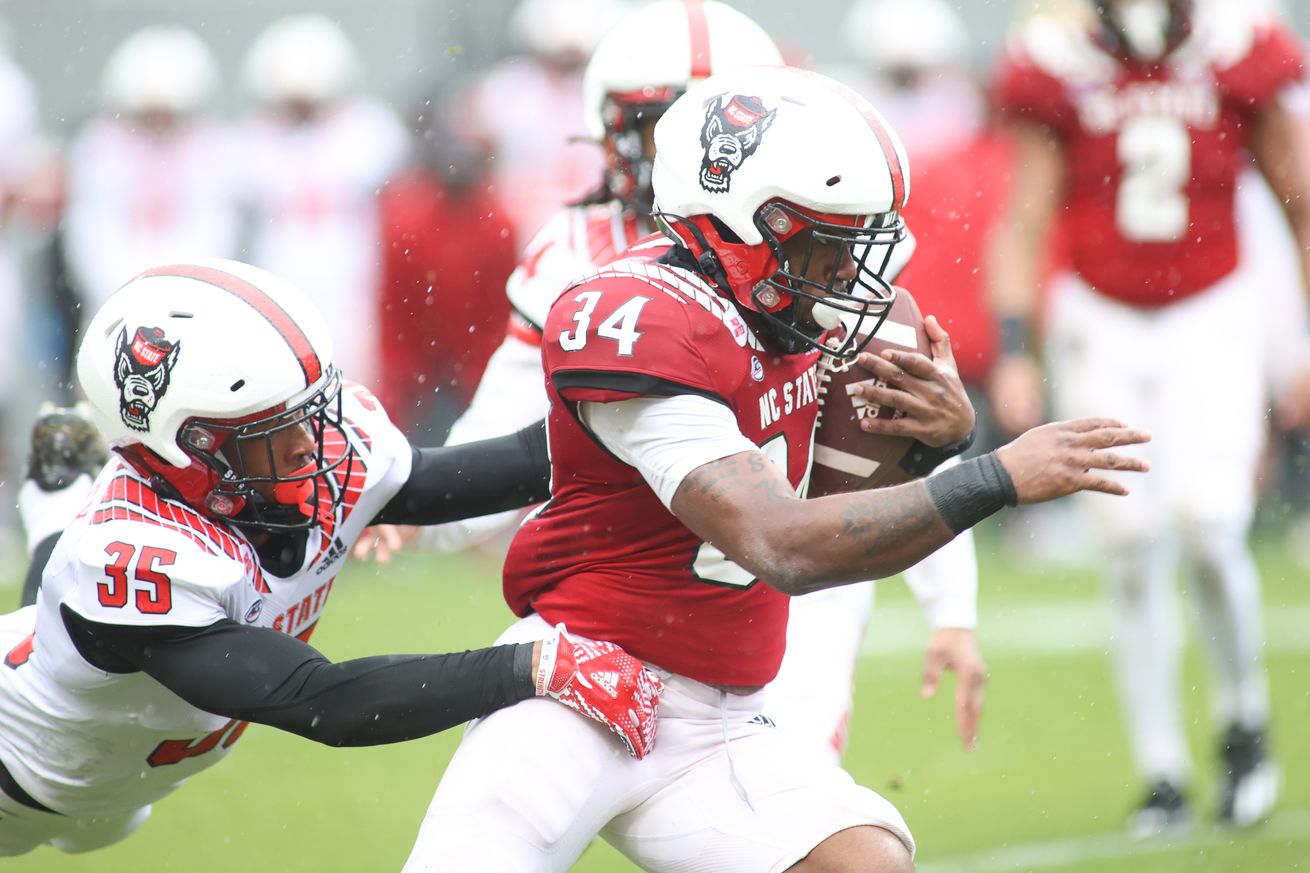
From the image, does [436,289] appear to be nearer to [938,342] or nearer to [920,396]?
[938,342]

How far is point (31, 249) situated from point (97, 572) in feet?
24.4

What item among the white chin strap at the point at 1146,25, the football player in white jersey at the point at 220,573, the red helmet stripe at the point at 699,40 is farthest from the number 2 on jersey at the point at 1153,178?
the football player in white jersey at the point at 220,573

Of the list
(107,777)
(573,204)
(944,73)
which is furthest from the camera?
(944,73)

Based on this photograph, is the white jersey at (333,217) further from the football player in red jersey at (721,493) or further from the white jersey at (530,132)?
the football player in red jersey at (721,493)

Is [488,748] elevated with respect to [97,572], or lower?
lower

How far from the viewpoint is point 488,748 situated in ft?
9.50

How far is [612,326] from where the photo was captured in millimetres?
2812

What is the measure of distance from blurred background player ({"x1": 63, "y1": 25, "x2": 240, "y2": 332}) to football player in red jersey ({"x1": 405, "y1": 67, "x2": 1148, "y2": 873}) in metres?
6.49

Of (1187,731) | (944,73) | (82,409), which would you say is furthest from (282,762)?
(944,73)

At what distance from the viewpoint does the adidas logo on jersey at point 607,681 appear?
2.89 m

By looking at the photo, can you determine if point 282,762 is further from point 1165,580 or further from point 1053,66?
point 1053,66

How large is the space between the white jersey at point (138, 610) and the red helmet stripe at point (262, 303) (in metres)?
0.22

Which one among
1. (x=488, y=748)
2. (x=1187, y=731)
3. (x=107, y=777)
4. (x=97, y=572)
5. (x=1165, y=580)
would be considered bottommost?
(x=1187, y=731)

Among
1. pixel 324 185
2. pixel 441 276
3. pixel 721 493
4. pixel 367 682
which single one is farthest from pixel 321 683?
pixel 324 185
